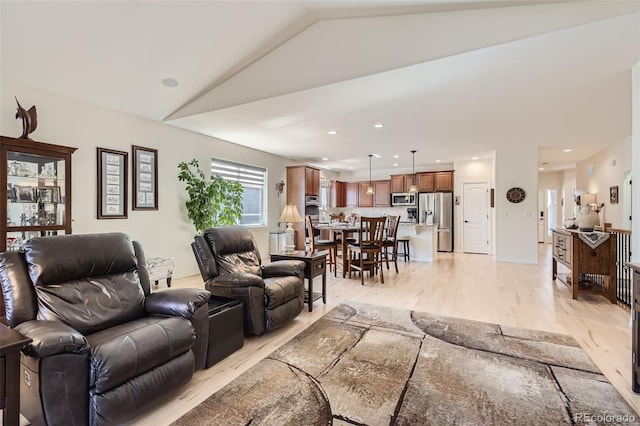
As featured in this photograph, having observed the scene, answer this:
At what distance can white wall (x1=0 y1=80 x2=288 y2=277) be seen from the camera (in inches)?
128

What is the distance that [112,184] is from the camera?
3.90 m

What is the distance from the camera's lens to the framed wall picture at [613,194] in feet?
19.3

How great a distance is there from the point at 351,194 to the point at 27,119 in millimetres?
7990

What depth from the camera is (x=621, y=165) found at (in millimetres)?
5730

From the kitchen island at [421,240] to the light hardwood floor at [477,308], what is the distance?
1.92ft

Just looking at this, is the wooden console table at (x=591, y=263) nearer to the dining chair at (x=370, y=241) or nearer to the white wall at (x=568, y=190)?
the dining chair at (x=370, y=241)

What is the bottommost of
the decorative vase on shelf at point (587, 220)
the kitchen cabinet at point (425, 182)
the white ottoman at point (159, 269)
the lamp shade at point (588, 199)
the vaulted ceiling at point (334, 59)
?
the white ottoman at point (159, 269)

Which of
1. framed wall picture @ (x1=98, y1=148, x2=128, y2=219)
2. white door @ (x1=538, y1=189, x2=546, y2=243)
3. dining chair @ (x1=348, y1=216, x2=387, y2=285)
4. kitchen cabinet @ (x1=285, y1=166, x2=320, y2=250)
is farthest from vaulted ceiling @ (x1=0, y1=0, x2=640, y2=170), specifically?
white door @ (x1=538, y1=189, x2=546, y2=243)

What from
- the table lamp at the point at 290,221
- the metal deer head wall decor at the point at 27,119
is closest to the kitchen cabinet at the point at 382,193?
the table lamp at the point at 290,221

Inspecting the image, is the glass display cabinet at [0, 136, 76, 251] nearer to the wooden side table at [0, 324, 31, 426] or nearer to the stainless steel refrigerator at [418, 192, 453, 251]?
the wooden side table at [0, 324, 31, 426]

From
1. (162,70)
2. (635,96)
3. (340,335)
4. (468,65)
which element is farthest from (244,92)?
(635,96)

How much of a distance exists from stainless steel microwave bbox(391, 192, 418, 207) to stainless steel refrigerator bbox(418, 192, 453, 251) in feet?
1.63

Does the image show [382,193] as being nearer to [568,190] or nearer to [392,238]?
[392,238]

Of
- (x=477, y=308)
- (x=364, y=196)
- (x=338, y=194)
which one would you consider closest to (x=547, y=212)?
(x=364, y=196)
